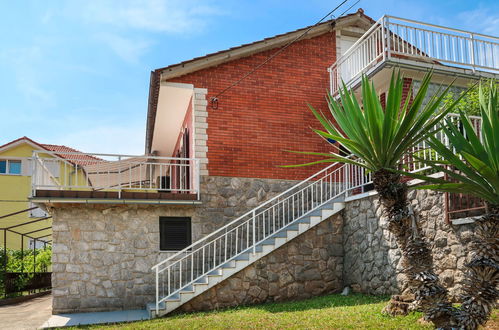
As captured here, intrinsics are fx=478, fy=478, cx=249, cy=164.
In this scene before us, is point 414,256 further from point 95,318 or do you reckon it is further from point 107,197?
point 107,197

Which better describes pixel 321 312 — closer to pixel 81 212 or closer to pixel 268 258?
pixel 268 258

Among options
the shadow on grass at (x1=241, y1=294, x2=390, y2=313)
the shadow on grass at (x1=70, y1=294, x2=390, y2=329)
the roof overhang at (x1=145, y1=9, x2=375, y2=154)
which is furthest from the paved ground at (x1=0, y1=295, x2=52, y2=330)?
the roof overhang at (x1=145, y1=9, x2=375, y2=154)

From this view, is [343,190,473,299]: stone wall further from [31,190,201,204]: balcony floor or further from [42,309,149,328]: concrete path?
[42,309,149,328]: concrete path

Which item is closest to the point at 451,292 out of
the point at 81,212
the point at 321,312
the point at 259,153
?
the point at 321,312

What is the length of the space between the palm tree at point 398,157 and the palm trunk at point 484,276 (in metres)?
0.28

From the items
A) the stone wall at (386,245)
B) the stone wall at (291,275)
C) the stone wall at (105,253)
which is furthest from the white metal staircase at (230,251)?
the stone wall at (386,245)

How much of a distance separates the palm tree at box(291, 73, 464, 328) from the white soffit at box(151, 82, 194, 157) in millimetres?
7473

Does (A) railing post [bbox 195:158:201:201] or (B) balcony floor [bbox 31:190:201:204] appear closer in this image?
(B) balcony floor [bbox 31:190:201:204]

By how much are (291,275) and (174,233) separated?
9.41ft

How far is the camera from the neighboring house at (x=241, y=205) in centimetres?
1009

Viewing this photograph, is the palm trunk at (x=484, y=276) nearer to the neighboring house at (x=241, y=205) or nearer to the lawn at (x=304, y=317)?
the lawn at (x=304, y=317)

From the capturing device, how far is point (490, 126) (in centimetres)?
464

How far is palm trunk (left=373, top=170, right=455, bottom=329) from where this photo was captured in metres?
4.89

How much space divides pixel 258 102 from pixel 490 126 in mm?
8199
